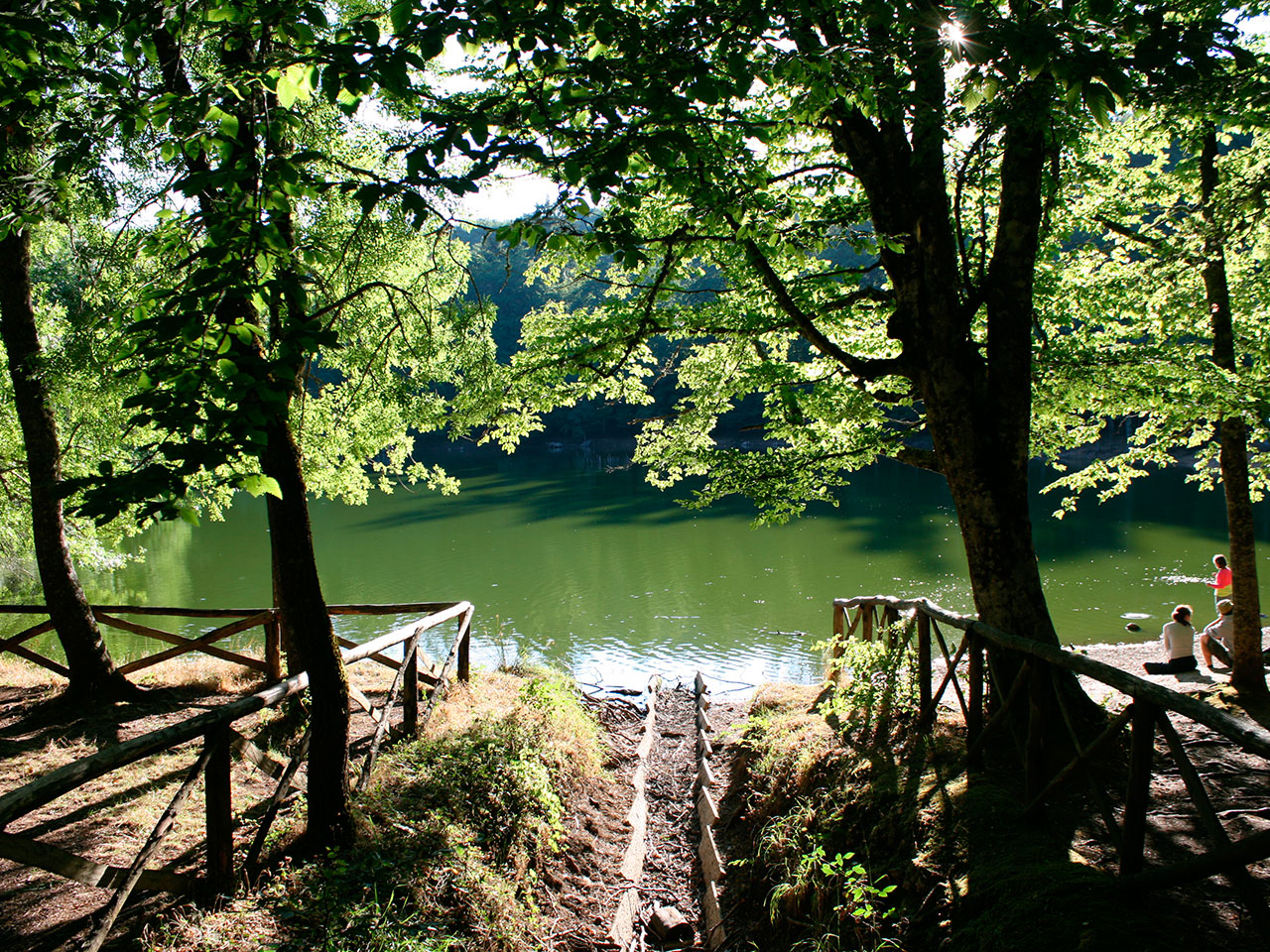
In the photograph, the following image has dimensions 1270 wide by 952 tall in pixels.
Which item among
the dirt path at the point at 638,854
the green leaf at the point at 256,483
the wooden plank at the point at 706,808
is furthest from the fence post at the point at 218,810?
the wooden plank at the point at 706,808

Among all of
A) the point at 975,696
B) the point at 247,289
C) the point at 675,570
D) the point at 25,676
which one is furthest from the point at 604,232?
the point at 675,570

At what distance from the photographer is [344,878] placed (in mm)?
4246

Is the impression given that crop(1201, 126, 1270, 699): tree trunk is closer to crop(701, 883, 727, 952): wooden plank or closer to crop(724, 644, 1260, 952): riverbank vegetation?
crop(724, 644, 1260, 952): riverbank vegetation

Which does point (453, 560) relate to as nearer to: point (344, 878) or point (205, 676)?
point (205, 676)

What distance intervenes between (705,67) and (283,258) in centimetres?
191

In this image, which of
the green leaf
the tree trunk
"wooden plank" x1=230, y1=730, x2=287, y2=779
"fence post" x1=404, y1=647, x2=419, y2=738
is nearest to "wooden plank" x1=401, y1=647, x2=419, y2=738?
"fence post" x1=404, y1=647, x2=419, y2=738

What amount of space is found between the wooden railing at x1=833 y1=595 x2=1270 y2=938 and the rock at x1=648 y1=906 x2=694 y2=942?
2289 mm

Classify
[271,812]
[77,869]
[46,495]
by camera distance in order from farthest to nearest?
[46,495] < [271,812] < [77,869]

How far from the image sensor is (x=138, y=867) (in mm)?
3506

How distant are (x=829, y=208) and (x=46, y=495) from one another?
767 cm

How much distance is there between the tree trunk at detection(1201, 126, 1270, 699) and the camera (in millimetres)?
7398

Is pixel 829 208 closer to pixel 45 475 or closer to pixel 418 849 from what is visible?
pixel 418 849

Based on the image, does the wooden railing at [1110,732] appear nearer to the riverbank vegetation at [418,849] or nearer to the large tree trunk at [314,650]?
the riverbank vegetation at [418,849]

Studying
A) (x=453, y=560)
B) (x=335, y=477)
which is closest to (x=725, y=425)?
(x=453, y=560)
